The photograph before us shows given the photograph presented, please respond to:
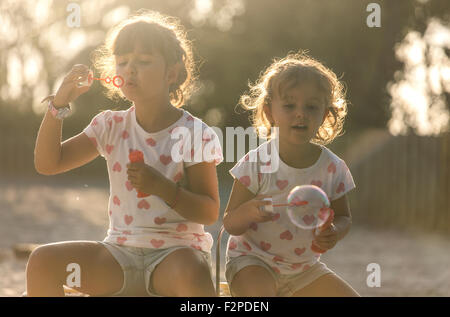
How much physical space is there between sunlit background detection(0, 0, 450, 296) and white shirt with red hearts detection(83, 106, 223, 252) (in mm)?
2865

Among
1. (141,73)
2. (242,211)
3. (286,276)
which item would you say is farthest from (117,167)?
(286,276)

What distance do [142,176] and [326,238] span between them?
1.85 ft

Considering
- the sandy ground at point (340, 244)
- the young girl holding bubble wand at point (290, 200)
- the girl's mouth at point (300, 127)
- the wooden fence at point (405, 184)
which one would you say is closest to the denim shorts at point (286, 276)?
the young girl holding bubble wand at point (290, 200)

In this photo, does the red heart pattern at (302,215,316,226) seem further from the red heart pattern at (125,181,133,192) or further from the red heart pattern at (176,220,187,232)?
the red heart pattern at (125,181,133,192)

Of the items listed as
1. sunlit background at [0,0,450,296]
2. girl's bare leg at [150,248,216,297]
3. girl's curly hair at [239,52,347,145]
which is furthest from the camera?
sunlit background at [0,0,450,296]

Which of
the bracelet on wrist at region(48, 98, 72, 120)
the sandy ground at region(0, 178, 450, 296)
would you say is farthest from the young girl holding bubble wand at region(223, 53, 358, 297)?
the sandy ground at region(0, 178, 450, 296)

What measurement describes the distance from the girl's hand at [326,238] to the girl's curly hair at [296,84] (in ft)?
1.52

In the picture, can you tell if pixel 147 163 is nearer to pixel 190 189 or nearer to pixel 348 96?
pixel 190 189

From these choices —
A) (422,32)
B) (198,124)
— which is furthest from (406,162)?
(198,124)

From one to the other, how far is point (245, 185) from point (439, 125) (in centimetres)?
581

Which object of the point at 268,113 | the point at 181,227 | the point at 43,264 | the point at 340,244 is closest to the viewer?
the point at 43,264

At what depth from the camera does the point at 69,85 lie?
209 centimetres

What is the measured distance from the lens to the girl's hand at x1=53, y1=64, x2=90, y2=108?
6.82 feet
